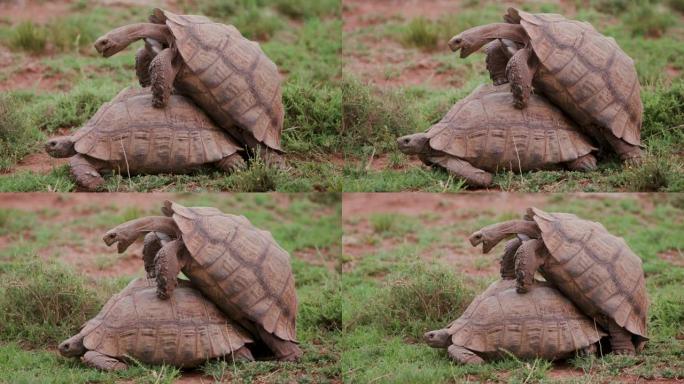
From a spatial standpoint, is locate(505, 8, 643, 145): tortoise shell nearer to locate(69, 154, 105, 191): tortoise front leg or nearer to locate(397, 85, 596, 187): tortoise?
locate(397, 85, 596, 187): tortoise

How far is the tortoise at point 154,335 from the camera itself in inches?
395

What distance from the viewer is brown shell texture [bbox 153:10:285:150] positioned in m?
11.2

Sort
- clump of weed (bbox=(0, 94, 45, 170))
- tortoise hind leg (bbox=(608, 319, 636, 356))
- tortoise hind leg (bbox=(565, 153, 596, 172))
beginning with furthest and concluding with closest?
clump of weed (bbox=(0, 94, 45, 170)) → tortoise hind leg (bbox=(565, 153, 596, 172)) → tortoise hind leg (bbox=(608, 319, 636, 356))

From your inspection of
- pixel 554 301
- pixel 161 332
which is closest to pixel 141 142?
pixel 161 332

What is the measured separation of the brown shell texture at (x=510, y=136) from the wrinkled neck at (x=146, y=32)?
291 cm

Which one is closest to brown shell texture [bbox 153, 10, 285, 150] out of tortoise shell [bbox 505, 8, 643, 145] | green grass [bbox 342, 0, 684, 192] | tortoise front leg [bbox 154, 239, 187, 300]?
green grass [bbox 342, 0, 684, 192]

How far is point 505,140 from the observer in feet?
37.2

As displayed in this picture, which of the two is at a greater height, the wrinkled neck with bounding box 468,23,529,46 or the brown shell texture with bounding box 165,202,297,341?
the wrinkled neck with bounding box 468,23,529,46

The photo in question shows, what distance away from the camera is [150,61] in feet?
37.6

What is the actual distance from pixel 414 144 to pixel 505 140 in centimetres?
99

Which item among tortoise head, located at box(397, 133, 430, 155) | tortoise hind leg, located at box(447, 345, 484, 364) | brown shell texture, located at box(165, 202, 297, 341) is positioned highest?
tortoise head, located at box(397, 133, 430, 155)

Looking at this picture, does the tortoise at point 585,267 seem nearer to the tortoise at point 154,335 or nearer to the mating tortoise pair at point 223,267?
the mating tortoise pair at point 223,267

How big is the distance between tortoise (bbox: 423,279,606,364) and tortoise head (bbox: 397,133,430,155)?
2.05 m

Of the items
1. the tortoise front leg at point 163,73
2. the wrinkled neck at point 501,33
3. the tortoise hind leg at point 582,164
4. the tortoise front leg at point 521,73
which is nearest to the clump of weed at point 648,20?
the tortoise hind leg at point 582,164
